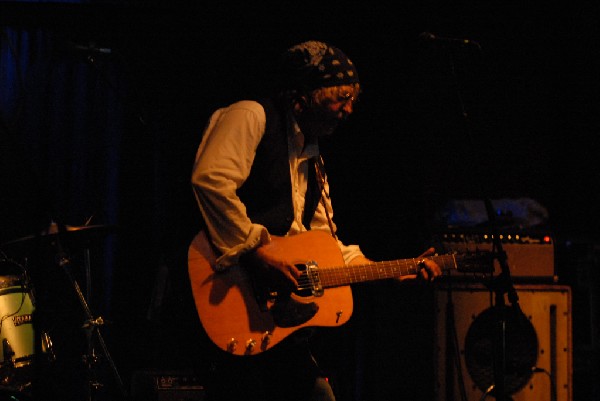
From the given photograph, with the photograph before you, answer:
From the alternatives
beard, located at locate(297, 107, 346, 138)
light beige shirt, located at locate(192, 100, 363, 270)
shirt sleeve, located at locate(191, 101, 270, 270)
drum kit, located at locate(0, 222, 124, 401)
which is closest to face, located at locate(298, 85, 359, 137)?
beard, located at locate(297, 107, 346, 138)

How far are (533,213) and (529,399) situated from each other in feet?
5.09

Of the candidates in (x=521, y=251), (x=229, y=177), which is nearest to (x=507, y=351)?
(x=521, y=251)

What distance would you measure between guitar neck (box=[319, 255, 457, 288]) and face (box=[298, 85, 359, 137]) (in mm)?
660

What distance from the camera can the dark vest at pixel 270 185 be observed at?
2.93 m

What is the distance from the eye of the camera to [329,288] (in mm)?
3037

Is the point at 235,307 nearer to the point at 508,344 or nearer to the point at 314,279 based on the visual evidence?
the point at 314,279

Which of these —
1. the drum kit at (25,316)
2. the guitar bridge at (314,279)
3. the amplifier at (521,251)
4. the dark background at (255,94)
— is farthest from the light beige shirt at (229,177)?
the amplifier at (521,251)

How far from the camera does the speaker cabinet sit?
3902 millimetres

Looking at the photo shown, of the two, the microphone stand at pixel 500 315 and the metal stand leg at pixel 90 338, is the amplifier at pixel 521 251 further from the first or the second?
the metal stand leg at pixel 90 338

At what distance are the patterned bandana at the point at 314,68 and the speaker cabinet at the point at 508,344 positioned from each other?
59.9 inches

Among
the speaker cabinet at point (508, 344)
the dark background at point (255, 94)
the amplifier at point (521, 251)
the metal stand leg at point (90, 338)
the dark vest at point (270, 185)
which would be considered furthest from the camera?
the dark background at point (255, 94)

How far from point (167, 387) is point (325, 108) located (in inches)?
65.9

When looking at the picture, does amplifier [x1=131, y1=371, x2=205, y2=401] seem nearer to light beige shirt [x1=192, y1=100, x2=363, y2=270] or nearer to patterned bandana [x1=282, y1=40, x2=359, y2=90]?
light beige shirt [x1=192, y1=100, x2=363, y2=270]

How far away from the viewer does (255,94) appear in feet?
15.1
